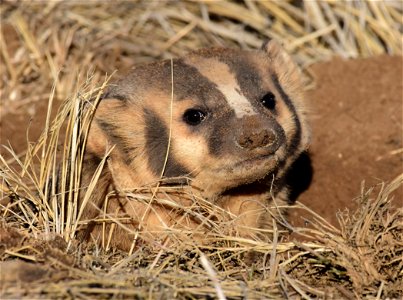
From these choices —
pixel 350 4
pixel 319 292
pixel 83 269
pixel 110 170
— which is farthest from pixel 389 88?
pixel 83 269

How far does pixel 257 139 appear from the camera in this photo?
325 cm

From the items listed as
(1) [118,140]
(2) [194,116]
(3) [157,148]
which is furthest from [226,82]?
(1) [118,140]

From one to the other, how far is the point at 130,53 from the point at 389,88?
1915 mm

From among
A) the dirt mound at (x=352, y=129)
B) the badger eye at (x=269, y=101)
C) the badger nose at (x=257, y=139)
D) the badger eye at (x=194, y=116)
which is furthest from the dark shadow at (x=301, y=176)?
the badger nose at (x=257, y=139)

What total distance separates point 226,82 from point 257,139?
46cm

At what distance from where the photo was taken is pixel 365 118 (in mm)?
4945

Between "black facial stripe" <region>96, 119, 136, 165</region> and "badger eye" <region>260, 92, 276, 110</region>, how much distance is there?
2.10 feet

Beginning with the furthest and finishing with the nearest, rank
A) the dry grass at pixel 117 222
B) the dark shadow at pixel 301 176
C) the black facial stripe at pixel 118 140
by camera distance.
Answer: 1. the dark shadow at pixel 301 176
2. the black facial stripe at pixel 118 140
3. the dry grass at pixel 117 222

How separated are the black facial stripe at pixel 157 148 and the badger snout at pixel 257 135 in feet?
1.13

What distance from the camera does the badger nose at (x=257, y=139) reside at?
3242 mm

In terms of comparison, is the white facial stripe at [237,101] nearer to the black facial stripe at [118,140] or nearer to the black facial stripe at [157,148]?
the black facial stripe at [157,148]

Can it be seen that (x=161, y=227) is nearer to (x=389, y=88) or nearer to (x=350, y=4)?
(x=389, y=88)

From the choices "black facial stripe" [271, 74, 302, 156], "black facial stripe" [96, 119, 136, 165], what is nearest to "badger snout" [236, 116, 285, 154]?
"black facial stripe" [271, 74, 302, 156]

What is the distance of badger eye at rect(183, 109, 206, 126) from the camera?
351 centimetres
